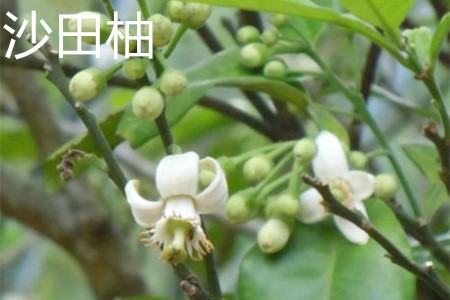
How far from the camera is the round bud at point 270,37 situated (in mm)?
890

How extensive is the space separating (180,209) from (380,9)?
0.19 metres

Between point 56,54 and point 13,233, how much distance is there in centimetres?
144

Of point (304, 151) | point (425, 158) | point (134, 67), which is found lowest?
point (425, 158)

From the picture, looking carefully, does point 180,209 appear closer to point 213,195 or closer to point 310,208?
point 213,195

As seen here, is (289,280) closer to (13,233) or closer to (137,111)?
(137,111)

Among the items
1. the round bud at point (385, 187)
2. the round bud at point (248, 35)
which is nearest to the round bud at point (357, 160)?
the round bud at point (385, 187)

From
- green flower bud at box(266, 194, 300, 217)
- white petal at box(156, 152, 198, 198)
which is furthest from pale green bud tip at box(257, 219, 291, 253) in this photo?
white petal at box(156, 152, 198, 198)

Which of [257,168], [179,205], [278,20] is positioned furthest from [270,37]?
[179,205]

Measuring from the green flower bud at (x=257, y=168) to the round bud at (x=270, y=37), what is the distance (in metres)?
0.11

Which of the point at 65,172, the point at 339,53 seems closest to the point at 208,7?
the point at 65,172

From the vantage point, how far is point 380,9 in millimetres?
743

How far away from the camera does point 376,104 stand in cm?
196

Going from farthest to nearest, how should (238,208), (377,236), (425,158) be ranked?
(425,158), (238,208), (377,236)

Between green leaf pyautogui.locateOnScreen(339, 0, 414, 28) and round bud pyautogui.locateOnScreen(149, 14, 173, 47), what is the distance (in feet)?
0.39
